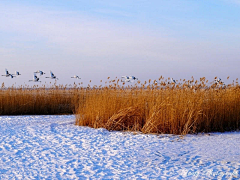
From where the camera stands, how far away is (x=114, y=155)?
470cm

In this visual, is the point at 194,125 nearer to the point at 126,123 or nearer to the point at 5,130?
the point at 126,123

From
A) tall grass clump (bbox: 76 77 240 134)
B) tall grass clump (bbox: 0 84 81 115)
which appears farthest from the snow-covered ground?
tall grass clump (bbox: 0 84 81 115)

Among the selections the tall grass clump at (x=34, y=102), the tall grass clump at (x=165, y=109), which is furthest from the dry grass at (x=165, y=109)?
the tall grass clump at (x=34, y=102)

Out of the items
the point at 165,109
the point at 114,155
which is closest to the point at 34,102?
the point at 165,109

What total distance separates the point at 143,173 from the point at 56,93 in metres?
9.01

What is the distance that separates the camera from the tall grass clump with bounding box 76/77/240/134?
21.9ft

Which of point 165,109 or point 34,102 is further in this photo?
point 34,102

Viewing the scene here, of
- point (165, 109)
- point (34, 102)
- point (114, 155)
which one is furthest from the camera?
point (34, 102)

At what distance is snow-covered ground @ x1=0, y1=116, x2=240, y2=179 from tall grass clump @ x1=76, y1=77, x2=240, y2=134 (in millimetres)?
422

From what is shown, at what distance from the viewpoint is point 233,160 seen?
4.47 metres

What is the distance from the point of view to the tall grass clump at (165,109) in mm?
6668

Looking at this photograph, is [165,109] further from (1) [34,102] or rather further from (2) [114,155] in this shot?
(1) [34,102]

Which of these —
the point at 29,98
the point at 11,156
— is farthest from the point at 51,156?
the point at 29,98

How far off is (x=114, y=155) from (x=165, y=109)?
2.34m
